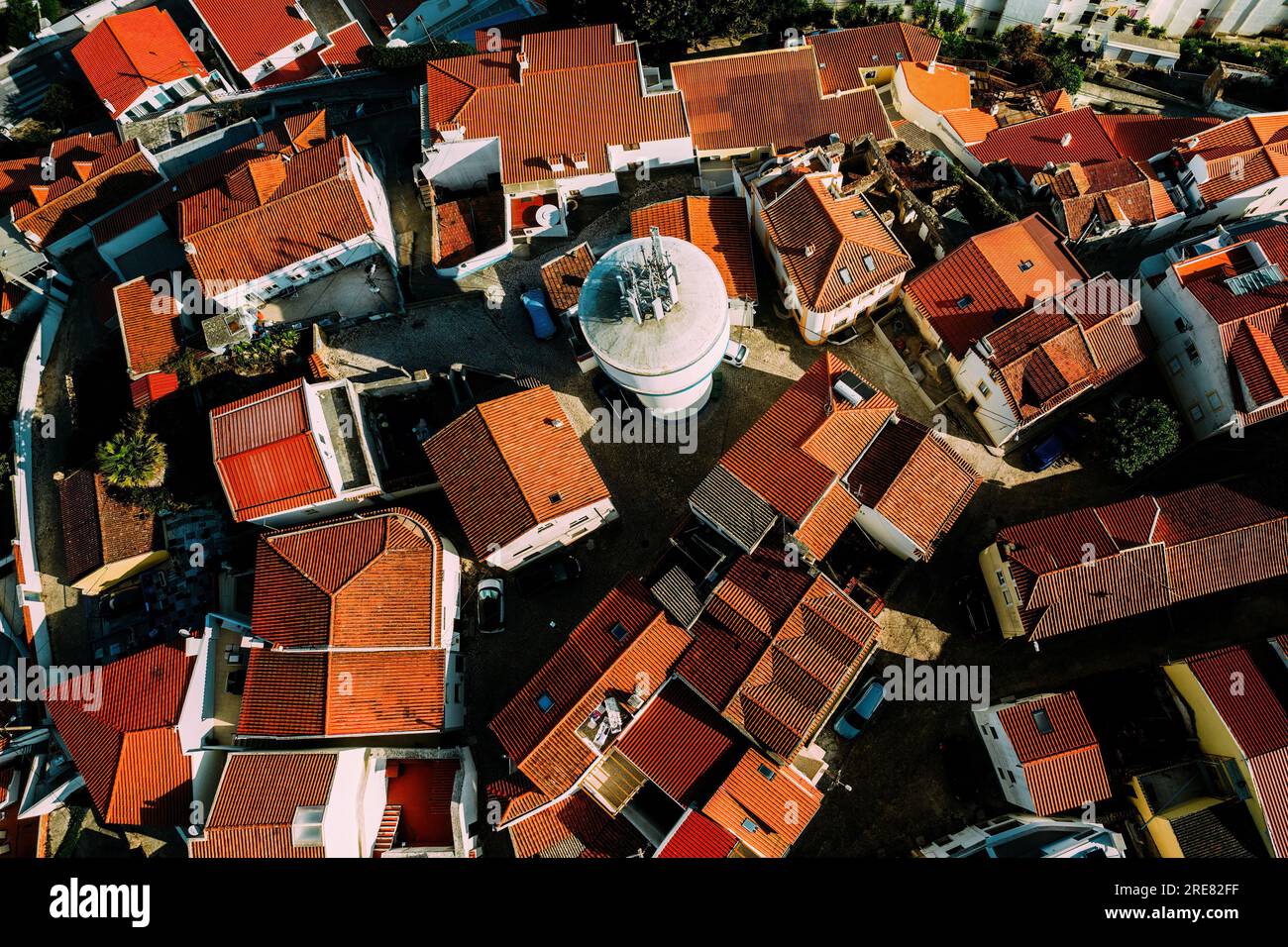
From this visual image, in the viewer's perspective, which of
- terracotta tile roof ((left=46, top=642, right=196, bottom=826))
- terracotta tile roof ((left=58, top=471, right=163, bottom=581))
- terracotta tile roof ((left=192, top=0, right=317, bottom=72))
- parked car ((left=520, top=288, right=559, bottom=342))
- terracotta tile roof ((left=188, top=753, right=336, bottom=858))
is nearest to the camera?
terracotta tile roof ((left=188, top=753, right=336, bottom=858))

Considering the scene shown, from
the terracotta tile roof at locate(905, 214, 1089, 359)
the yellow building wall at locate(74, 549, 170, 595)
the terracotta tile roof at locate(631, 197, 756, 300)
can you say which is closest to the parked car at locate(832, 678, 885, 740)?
the terracotta tile roof at locate(905, 214, 1089, 359)

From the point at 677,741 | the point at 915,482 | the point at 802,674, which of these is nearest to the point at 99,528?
the point at 677,741

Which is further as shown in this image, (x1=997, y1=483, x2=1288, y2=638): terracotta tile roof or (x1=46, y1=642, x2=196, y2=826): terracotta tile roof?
(x1=46, y1=642, x2=196, y2=826): terracotta tile roof

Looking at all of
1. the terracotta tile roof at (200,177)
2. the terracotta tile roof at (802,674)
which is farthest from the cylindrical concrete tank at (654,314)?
the terracotta tile roof at (200,177)

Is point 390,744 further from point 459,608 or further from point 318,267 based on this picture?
point 318,267

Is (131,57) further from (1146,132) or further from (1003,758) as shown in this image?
(1003,758)

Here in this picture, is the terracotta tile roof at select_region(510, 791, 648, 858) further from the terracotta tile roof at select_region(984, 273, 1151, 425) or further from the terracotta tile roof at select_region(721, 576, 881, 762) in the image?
the terracotta tile roof at select_region(984, 273, 1151, 425)
